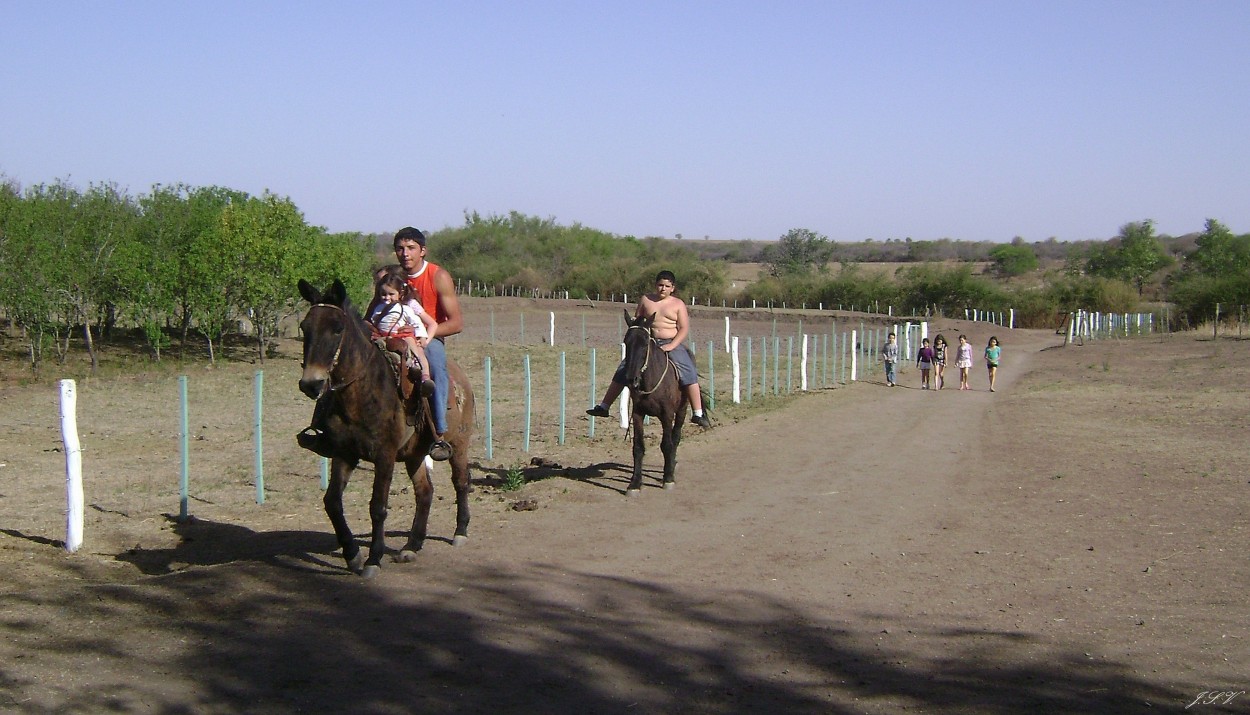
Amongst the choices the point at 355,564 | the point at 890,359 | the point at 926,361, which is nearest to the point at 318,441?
the point at 355,564

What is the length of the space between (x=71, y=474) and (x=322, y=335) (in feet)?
13.0

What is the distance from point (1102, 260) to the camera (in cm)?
10575

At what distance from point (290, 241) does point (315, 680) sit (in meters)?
31.9

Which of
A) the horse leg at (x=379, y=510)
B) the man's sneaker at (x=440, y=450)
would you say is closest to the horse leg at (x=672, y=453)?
the man's sneaker at (x=440, y=450)

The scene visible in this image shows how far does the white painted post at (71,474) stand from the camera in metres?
9.95

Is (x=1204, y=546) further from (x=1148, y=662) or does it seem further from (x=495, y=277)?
(x=495, y=277)

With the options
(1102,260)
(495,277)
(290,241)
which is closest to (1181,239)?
(1102,260)

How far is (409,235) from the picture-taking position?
350 inches

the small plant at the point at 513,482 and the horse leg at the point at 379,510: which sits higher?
the horse leg at the point at 379,510

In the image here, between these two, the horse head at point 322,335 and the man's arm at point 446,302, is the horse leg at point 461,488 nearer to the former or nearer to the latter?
the man's arm at point 446,302

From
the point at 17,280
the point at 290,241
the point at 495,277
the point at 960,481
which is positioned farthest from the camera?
the point at 495,277

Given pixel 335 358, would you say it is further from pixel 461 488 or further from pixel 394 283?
pixel 461 488

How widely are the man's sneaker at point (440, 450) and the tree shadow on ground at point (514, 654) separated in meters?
1.21

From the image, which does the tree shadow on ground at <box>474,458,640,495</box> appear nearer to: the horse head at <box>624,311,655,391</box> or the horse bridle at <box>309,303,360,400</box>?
the horse head at <box>624,311,655,391</box>
